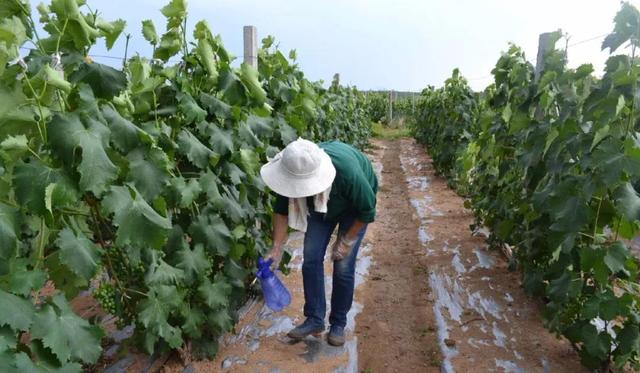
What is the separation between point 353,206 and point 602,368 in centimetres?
173

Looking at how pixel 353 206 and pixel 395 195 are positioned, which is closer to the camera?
pixel 353 206

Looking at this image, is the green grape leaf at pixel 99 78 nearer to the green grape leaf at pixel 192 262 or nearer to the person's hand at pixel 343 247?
the green grape leaf at pixel 192 262

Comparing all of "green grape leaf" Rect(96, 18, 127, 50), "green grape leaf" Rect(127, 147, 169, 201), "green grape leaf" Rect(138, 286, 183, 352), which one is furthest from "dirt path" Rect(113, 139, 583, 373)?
"green grape leaf" Rect(96, 18, 127, 50)

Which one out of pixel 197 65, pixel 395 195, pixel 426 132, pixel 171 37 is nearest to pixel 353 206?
pixel 197 65

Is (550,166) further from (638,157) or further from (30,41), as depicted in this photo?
(30,41)

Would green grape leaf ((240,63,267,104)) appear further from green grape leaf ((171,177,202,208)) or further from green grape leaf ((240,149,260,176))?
green grape leaf ((171,177,202,208))

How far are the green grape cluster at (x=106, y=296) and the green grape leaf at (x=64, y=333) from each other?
2.25 ft

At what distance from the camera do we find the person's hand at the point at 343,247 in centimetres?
320

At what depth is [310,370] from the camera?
3.10 meters

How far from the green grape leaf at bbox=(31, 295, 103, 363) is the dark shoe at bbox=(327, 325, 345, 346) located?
1.91 meters

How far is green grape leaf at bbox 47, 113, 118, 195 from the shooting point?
1.64m

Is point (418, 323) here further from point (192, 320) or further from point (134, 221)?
point (134, 221)

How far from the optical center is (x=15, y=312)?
146cm

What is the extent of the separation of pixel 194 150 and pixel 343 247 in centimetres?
112
